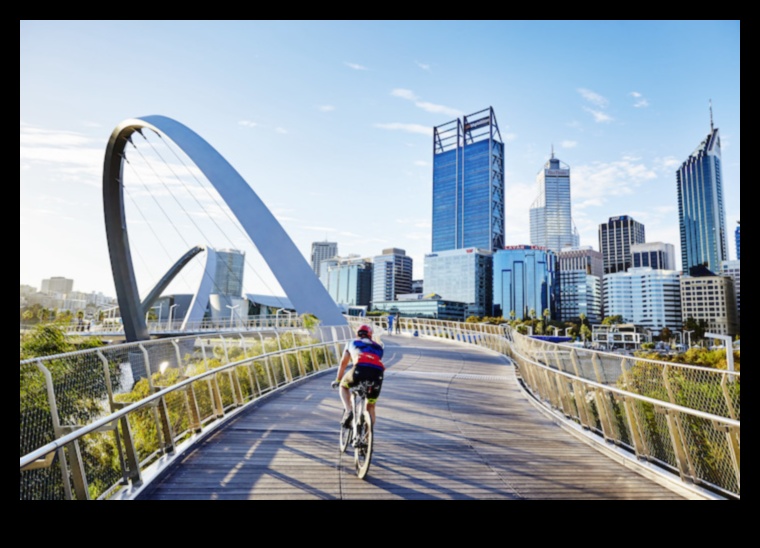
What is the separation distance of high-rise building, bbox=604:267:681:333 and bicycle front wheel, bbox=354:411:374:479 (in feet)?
271

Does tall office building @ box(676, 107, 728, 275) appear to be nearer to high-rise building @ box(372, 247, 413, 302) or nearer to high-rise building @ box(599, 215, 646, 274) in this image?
high-rise building @ box(372, 247, 413, 302)

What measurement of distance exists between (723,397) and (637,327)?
90836 millimetres

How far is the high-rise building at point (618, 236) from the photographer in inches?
7303

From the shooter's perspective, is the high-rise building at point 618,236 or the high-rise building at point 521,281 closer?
the high-rise building at point 521,281

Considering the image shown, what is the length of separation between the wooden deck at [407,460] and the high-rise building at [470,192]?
168743mm

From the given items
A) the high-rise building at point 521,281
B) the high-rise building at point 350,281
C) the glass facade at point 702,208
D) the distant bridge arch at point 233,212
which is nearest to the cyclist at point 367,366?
the distant bridge arch at point 233,212

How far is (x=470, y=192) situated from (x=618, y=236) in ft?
205

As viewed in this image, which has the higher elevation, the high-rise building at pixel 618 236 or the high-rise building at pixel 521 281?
the high-rise building at pixel 618 236

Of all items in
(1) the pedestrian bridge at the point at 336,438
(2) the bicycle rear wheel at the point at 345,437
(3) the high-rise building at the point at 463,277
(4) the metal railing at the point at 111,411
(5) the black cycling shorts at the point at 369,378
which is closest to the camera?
(4) the metal railing at the point at 111,411

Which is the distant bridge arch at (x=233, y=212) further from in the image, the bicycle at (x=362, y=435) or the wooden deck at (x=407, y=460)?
the bicycle at (x=362, y=435)
